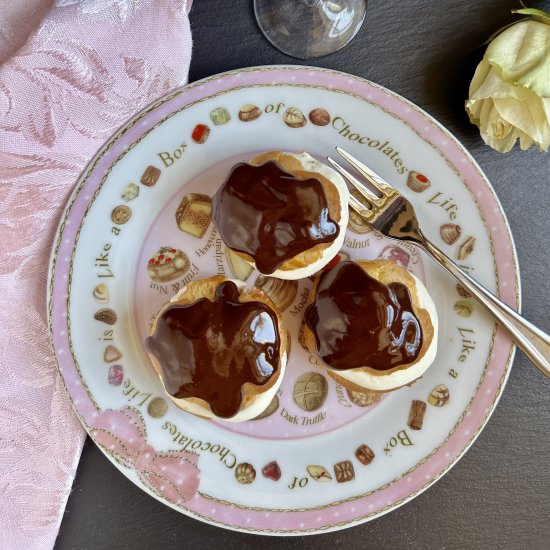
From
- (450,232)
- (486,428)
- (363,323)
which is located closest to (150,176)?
(363,323)

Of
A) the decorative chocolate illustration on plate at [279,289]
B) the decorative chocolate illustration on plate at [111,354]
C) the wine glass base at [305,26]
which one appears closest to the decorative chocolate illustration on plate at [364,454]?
the decorative chocolate illustration on plate at [279,289]

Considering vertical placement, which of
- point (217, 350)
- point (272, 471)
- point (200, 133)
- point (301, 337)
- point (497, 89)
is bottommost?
point (272, 471)

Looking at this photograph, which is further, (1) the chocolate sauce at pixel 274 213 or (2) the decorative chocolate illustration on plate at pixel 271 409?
(2) the decorative chocolate illustration on plate at pixel 271 409

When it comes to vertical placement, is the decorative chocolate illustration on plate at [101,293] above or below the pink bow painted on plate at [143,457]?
above

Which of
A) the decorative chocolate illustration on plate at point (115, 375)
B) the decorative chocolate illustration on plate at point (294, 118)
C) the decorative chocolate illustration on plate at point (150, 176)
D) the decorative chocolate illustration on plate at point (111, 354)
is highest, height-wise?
the decorative chocolate illustration on plate at point (294, 118)

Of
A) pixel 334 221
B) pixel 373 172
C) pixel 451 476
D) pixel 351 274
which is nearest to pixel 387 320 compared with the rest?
pixel 351 274

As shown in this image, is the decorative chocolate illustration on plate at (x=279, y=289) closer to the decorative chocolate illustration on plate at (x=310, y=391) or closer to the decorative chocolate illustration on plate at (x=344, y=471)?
the decorative chocolate illustration on plate at (x=310, y=391)

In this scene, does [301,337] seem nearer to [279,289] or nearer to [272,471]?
[279,289]
